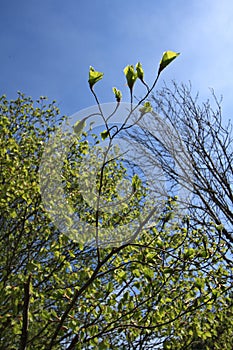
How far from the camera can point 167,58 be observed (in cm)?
158

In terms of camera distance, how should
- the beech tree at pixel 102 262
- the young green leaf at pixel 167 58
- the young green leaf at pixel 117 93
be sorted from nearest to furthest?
the young green leaf at pixel 167 58 < the young green leaf at pixel 117 93 < the beech tree at pixel 102 262

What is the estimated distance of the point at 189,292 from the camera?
3551 mm

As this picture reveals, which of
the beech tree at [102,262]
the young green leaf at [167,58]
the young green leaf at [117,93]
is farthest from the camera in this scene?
the beech tree at [102,262]

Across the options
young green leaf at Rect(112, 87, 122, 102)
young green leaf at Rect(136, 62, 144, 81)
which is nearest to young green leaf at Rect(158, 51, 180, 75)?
young green leaf at Rect(136, 62, 144, 81)

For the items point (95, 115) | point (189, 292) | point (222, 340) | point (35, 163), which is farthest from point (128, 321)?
point (222, 340)

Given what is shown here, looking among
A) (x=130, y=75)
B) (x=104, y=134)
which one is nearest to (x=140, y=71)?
(x=130, y=75)

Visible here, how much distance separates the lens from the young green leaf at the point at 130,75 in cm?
168

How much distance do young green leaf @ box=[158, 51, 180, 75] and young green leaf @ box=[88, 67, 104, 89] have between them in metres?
0.28

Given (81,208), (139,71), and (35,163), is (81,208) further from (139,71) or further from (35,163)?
(35,163)

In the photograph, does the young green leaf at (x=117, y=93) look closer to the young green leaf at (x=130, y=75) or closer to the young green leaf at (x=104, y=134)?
the young green leaf at (x=130, y=75)

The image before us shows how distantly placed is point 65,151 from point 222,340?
5818 mm

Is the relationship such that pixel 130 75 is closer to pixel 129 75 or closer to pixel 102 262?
pixel 129 75

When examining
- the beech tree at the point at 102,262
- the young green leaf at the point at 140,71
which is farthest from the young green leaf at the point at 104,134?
the young green leaf at the point at 140,71

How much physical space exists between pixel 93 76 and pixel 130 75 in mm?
177
